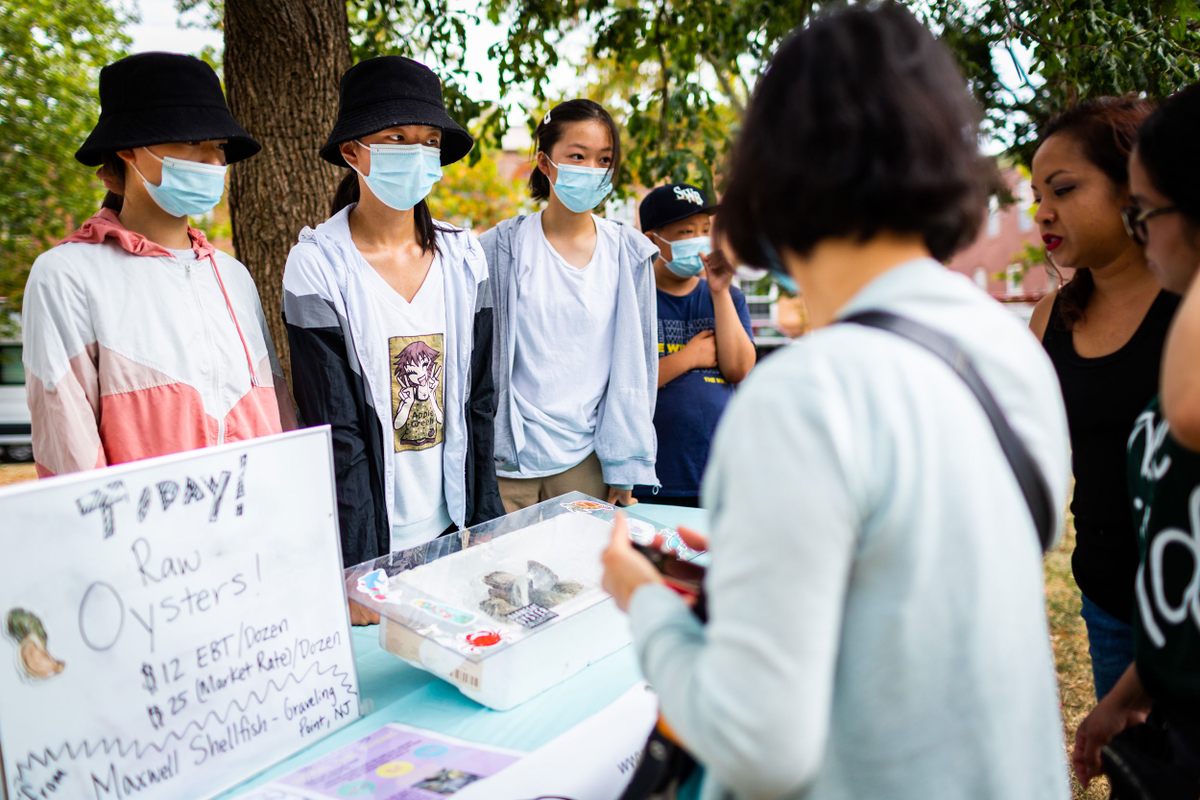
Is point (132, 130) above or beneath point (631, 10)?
beneath

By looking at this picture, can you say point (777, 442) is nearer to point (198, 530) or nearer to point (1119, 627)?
point (198, 530)

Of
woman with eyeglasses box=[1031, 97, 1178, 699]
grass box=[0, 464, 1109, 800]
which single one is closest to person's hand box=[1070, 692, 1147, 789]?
woman with eyeglasses box=[1031, 97, 1178, 699]

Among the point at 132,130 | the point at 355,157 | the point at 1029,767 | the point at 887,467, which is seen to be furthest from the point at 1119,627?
the point at 132,130

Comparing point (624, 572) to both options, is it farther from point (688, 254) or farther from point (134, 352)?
point (688, 254)

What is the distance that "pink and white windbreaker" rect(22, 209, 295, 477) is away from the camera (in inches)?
72.2

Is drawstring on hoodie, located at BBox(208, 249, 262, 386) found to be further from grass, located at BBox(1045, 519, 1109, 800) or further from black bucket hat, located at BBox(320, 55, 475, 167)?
grass, located at BBox(1045, 519, 1109, 800)

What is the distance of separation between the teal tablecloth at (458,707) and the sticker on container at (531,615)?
0.41 ft

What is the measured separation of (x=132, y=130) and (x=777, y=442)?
1.93 m

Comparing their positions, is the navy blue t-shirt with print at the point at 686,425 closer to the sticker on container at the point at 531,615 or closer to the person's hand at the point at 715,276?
the person's hand at the point at 715,276

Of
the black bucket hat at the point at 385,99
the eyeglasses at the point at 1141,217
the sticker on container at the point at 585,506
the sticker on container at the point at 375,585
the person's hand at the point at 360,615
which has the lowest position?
the person's hand at the point at 360,615

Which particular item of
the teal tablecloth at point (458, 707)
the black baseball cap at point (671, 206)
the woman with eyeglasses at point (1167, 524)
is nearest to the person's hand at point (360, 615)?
the teal tablecloth at point (458, 707)

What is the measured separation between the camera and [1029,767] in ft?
2.72

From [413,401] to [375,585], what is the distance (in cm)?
70

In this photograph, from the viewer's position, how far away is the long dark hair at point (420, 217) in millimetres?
2432
